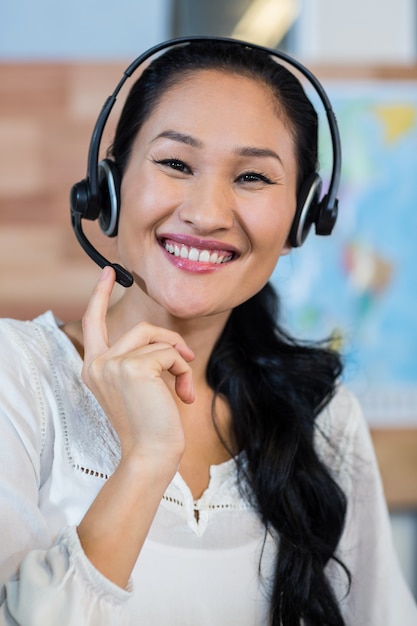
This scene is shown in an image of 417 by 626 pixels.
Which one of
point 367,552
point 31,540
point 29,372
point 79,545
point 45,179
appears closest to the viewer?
point 79,545

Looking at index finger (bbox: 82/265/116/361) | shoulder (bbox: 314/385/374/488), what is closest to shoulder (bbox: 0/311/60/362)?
index finger (bbox: 82/265/116/361)

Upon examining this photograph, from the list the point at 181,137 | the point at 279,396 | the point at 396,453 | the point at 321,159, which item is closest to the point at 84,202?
the point at 181,137

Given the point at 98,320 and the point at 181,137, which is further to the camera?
the point at 181,137

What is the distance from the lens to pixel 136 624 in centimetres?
116

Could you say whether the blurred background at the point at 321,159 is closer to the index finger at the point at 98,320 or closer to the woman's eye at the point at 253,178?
the woman's eye at the point at 253,178

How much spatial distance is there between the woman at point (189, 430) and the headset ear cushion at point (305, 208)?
0.02 metres

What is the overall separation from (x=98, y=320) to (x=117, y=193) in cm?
23

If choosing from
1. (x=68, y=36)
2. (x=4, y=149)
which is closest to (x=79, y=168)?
(x=4, y=149)

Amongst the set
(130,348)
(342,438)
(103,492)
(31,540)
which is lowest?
(342,438)

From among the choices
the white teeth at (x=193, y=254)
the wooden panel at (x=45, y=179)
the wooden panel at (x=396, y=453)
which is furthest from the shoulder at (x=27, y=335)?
the wooden panel at (x=396, y=453)

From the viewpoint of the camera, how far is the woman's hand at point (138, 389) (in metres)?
0.99

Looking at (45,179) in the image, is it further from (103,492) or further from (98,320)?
(103,492)

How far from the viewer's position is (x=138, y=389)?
996 mm

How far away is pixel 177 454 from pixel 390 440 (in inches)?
48.0
